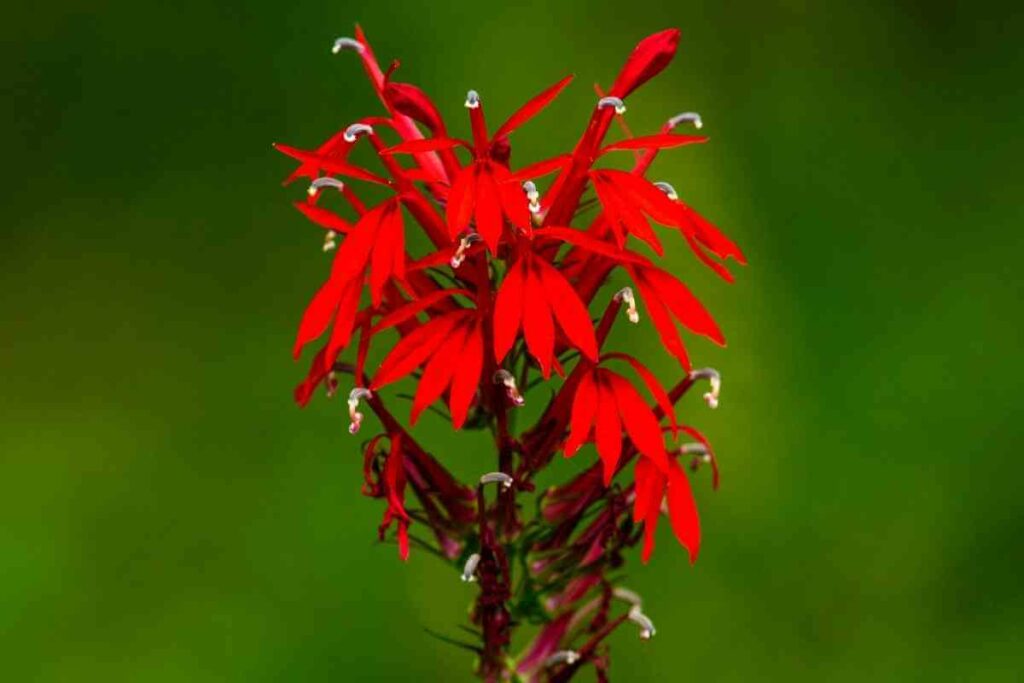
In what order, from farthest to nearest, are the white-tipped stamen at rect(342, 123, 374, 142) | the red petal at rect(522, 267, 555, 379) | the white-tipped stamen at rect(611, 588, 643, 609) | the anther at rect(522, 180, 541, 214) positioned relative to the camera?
1. the white-tipped stamen at rect(611, 588, 643, 609)
2. the white-tipped stamen at rect(342, 123, 374, 142)
3. the anther at rect(522, 180, 541, 214)
4. the red petal at rect(522, 267, 555, 379)

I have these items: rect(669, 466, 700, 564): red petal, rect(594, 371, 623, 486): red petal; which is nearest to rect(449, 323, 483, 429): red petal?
rect(594, 371, 623, 486): red petal

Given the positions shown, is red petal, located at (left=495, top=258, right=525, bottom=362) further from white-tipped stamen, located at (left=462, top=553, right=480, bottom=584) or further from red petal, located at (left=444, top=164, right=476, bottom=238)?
white-tipped stamen, located at (left=462, top=553, right=480, bottom=584)

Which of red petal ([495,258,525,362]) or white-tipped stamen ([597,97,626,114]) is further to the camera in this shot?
white-tipped stamen ([597,97,626,114])

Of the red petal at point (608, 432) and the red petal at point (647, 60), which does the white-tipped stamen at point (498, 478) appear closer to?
the red petal at point (608, 432)

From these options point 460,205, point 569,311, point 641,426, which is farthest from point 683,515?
point 460,205

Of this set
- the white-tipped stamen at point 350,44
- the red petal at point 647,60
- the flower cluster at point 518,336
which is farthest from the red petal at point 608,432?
the white-tipped stamen at point 350,44

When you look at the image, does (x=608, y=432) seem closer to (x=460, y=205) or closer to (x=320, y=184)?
(x=460, y=205)
